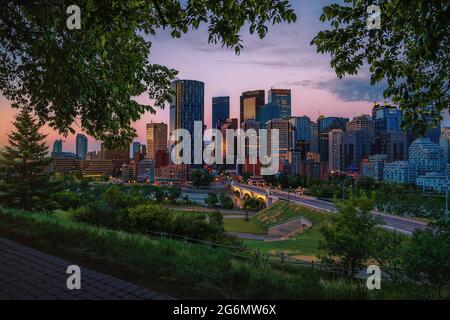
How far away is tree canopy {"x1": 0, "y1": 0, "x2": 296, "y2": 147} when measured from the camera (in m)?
6.63

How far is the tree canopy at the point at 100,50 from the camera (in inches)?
261

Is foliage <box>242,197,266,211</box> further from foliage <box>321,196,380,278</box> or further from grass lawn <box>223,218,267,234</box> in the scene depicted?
foliage <box>321,196,380,278</box>

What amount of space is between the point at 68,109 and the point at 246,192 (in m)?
130

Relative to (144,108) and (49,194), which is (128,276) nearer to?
(144,108)

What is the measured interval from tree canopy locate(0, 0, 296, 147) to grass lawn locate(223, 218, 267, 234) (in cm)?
5448

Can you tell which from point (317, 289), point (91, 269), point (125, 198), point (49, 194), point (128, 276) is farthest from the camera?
point (49, 194)

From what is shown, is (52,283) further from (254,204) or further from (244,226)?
(254,204)

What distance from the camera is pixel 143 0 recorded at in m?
7.04

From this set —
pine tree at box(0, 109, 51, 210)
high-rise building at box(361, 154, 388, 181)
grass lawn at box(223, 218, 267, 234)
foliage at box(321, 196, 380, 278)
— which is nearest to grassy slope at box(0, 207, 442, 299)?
foliage at box(321, 196, 380, 278)

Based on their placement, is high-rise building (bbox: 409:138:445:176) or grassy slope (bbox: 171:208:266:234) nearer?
grassy slope (bbox: 171:208:266:234)

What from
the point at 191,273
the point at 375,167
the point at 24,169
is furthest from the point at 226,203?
the point at 375,167

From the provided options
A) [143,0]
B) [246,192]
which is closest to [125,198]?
[143,0]

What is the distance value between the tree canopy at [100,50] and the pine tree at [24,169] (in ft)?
90.3

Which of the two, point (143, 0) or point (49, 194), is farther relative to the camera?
point (49, 194)
